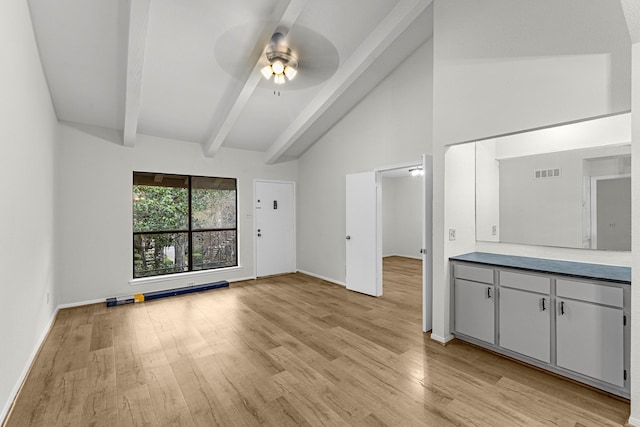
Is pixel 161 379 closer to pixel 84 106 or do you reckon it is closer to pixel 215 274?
pixel 215 274

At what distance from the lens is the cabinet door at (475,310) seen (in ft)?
8.94

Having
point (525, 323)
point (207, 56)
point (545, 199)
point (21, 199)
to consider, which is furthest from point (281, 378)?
point (207, 56)

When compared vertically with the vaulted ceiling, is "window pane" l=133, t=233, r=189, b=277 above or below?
below

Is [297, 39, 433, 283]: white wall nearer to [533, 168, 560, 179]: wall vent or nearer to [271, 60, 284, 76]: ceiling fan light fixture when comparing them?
[533, 168, 560, 179]: wall vent

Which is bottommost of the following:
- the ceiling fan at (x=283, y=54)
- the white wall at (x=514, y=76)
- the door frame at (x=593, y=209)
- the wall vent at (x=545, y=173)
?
the door frame at (x=593, y=209)

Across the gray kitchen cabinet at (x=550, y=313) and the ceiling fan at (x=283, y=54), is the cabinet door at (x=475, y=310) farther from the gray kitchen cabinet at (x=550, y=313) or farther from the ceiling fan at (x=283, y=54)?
the ceiling fan at (x=283, y=54)

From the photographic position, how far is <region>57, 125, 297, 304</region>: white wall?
4.07m

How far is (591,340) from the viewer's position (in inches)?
84.7

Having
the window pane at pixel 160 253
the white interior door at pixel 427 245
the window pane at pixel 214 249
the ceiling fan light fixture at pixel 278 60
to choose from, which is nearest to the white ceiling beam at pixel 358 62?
the ceiling fan light fixture at pixel 278 60

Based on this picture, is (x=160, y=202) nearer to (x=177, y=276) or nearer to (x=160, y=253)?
(x=160, y=253)

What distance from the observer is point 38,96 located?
113 inches

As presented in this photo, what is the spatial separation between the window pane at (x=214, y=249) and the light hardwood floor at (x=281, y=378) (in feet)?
5.15

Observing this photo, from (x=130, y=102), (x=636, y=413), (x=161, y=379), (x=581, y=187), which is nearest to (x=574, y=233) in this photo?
(x=581, y=187)

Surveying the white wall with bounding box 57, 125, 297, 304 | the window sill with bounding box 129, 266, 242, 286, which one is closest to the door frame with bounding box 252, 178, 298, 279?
the window sill with bounding box 129, 266, 242, 286
